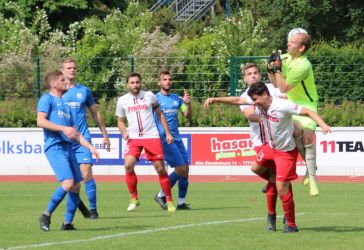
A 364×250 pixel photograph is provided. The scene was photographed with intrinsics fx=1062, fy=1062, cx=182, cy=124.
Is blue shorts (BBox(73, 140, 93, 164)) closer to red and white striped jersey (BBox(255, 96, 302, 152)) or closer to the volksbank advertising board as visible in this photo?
red and white striped jersey (BBox(255, 96, 302, 152))

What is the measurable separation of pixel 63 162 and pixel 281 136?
2563mm

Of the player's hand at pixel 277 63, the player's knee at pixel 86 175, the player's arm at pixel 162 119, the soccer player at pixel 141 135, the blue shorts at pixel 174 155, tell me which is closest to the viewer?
the player's hand at pixel 277 63

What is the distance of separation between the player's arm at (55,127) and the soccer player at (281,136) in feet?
6.72

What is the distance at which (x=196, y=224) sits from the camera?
44.0 ft

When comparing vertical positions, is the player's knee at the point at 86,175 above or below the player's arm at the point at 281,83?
below

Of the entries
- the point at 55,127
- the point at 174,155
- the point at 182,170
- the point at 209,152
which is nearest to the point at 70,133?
the point at 55,127

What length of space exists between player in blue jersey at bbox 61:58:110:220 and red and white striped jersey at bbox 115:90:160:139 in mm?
844

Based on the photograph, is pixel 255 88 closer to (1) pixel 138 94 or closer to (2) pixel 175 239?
(2) pixel 175 239

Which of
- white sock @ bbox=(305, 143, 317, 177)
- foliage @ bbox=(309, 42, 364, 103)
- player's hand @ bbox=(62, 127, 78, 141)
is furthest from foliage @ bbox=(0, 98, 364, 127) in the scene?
player's hand @ bbox=(62, 127, 78, 141)

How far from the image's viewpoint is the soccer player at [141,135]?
634 inches

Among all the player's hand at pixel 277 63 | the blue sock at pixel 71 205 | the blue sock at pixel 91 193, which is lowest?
the blue sock at pixel 91 193

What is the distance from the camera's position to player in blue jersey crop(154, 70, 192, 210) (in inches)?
661

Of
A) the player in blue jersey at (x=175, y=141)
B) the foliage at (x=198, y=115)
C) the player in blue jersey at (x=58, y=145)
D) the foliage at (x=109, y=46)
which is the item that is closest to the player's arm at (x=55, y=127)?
the player in blue jersey at (x=58, y=145)

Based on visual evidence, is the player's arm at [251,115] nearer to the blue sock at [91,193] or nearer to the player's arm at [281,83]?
the player's arm at [281,83]
